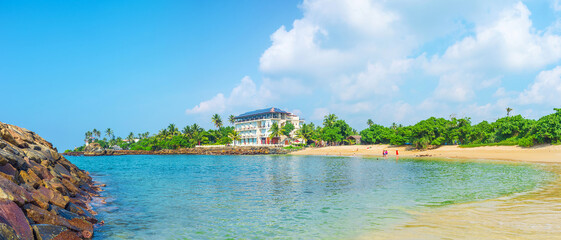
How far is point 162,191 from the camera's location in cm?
2041

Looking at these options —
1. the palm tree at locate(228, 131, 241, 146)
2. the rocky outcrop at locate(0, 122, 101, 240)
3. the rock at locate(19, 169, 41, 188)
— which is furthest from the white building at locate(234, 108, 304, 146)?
the rocky outcrop at locate(0, 122, 101, 240)

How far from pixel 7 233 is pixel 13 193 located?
2615mm

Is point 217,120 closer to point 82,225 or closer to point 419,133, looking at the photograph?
point 419,133

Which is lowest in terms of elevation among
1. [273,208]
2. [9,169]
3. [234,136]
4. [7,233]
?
[273,208]

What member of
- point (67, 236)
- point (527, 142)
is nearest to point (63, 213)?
point (67, 236)

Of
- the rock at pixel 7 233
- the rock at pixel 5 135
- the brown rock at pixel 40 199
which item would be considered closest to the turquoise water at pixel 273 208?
the brown rock at pixel 40 199

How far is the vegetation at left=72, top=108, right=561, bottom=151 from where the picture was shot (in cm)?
5053

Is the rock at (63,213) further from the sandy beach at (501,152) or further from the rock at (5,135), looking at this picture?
→ the sandy beach at (501,152)

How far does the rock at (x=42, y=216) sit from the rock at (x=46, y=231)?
0.41m

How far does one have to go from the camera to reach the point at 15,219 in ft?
22.2

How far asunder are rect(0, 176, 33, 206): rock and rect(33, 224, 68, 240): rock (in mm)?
808

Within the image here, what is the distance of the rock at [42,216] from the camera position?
8.12 m

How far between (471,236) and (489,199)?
7.64 meters

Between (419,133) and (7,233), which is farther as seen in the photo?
(419,133)
